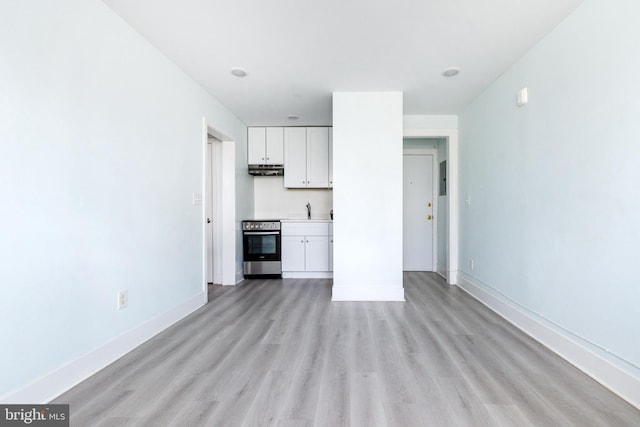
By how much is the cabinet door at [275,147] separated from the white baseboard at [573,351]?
11.0ft

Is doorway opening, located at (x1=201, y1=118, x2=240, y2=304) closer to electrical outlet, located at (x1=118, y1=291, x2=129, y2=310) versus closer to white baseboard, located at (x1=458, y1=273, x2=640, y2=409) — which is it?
electrical outlet, located at (x1=118, y1=291, x2=129, y2=310)

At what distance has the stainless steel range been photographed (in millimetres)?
4441

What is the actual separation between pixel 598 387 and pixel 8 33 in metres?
3.51

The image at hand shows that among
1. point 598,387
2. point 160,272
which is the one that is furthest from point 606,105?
point 160,272

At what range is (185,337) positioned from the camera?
2.37m

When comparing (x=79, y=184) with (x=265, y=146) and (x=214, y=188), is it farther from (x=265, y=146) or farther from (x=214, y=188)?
(x=265, y=146)

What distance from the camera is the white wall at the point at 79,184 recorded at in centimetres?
139

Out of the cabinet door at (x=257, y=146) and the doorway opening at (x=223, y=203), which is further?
the cabinet door at (x=257, y=146)

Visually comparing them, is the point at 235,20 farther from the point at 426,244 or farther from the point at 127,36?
the point at 426,244

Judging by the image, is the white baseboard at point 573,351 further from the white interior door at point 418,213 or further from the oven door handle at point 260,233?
the oven door handle at point 260,233

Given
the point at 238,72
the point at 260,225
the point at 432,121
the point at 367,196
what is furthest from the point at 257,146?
the point at 432,121

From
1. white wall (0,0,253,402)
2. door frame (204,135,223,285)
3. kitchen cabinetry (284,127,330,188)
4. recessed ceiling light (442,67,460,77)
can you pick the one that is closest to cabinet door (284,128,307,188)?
kitchen cabinetry (284,127,330,188)

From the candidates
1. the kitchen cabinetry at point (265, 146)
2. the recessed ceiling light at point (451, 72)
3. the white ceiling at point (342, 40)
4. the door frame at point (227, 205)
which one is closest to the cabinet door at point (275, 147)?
the kitchen cabinetry at point (265, 146)

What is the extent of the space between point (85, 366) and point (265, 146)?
355 centimetres
